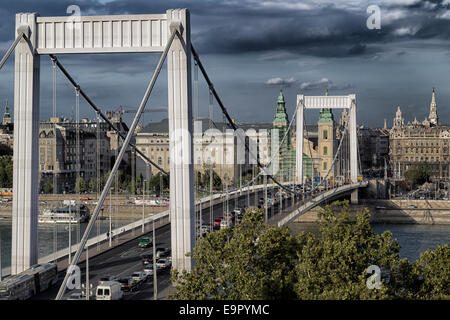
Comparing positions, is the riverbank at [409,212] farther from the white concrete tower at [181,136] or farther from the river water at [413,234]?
A: the white concrete tower at [181,136]

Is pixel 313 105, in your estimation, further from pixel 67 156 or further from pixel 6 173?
pixel 6 173

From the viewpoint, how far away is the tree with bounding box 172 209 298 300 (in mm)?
7680

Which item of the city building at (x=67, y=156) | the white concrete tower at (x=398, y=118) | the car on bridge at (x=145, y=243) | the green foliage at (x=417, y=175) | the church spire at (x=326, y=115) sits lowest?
the car on bridge at (x=145, y=243)

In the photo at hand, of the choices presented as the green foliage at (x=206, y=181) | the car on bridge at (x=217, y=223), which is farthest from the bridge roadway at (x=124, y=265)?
the green foliage at (x=206, y=181)

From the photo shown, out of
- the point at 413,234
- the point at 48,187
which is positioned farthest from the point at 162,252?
Answer: the point at 48,187

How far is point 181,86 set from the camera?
8.41 m

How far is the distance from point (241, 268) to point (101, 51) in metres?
2.90

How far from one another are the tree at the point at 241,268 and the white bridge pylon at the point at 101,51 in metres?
0.35

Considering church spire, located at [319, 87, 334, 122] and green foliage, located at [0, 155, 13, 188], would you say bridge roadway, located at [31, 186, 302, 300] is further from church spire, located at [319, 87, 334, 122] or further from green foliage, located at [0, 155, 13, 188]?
church spire, located at [319, 87, 334, 122]

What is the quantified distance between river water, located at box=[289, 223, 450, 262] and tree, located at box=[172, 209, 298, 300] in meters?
11.8

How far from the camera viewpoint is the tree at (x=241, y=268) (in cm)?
768

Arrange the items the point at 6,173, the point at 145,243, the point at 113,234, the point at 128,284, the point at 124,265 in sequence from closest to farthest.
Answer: the point at 128,284 < the point at 124,265 < the point at 145,243 < the point at 113,234 < the point at 6,173

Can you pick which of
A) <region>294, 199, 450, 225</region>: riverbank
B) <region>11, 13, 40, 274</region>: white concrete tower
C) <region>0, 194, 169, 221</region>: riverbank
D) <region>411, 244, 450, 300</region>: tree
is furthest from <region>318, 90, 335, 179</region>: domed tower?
<region>11, 13, 40, 274</region>: white concrete tower

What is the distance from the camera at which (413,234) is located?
3028 centimetres
